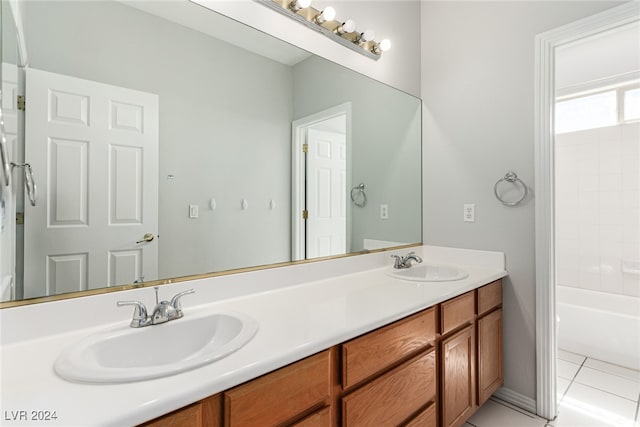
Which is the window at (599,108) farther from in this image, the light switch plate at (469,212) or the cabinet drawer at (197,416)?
the cabinet drawer at (197,416)

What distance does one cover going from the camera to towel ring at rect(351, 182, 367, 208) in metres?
1.98

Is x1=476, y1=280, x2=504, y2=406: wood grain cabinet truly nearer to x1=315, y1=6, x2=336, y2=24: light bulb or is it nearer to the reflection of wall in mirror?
x1=315, y1=6, x2=336, y2=24: light bulb

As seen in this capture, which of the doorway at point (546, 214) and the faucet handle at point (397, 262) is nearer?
the doorway at point (546, 214)

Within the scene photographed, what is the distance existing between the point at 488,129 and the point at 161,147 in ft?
6.08

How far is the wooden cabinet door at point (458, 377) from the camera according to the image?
1.49 metres

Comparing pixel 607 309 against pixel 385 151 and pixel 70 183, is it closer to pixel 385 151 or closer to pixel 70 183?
pixel 385 151

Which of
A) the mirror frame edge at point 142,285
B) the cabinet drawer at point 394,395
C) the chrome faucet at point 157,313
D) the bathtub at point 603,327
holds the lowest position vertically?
the bathtub at point 603,327

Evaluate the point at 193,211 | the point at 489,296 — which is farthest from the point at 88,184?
the point at 489,296

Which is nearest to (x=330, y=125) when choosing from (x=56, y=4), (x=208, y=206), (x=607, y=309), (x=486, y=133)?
(x=208, y=206)

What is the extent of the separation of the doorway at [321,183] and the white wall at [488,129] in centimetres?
75

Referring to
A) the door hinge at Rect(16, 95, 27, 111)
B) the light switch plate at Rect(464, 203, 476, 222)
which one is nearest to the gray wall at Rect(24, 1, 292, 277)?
the door hinge at Rect(16, 95, 27, 111)

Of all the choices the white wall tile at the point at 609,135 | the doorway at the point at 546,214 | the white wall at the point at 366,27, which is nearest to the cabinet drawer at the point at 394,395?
the doorway at the point at 546,214

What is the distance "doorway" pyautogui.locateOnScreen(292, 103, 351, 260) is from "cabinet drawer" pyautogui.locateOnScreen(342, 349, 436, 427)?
69cm

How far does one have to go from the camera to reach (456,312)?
5.10 ft
